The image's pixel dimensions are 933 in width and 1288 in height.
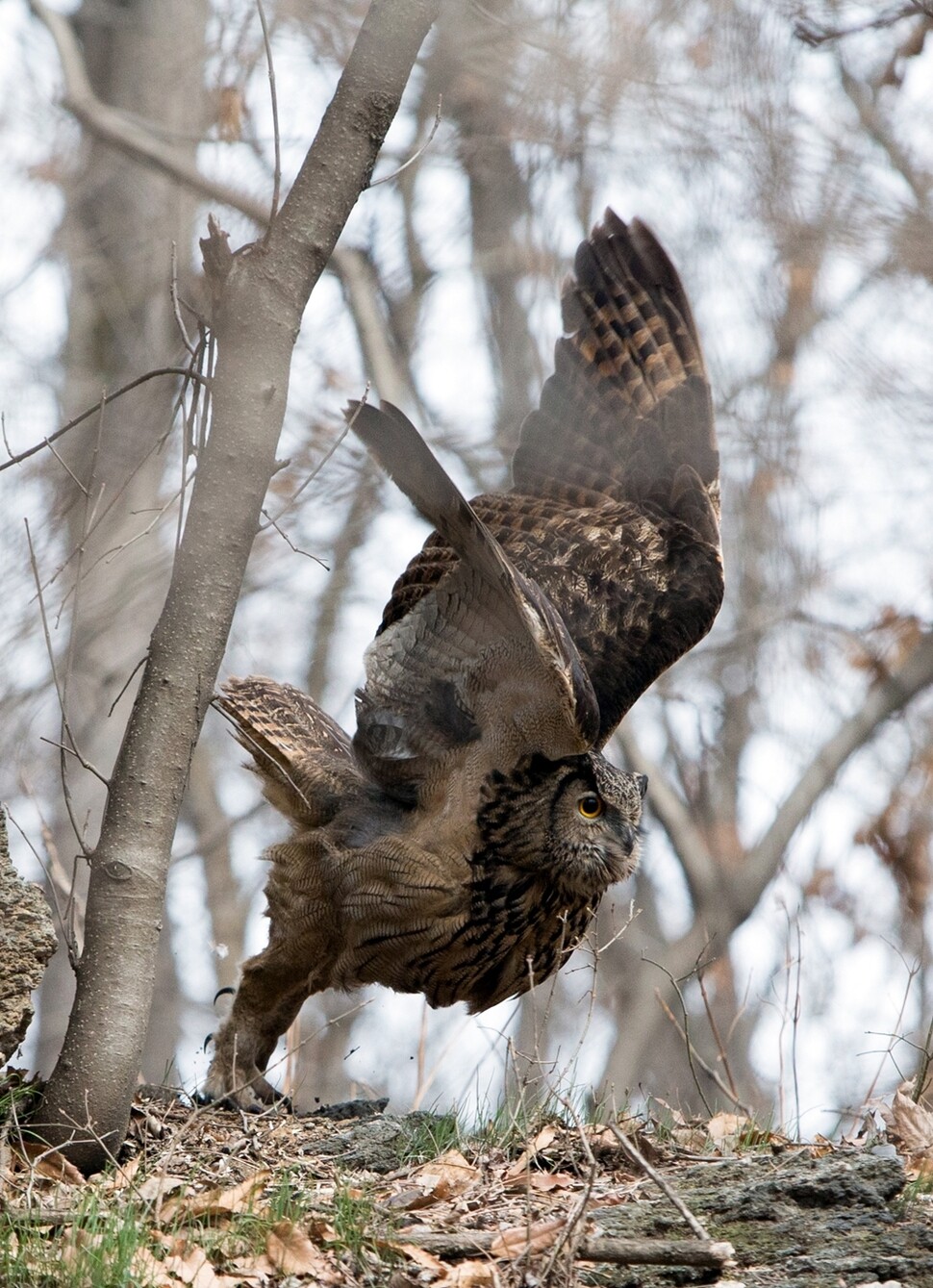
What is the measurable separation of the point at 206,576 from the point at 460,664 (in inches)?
47.4

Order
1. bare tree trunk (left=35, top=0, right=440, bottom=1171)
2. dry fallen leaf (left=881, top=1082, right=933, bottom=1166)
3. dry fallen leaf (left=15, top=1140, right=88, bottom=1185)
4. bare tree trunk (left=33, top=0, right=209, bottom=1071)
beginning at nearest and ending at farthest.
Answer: dry fallen leaf (left=15, top=1140, right=88, bottom=1185) → bare tree trunk (left=35, top=0, right=440, bottom=1171) → dry fallen leaf (left=881, top=1082, right=933, bottom=1166) → bare tree trunk (left=33, top=0, right=209, bottom=1071)

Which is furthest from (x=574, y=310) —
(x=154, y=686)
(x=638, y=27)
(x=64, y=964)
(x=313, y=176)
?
(x=64, y=964)

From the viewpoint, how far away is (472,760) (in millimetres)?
4469

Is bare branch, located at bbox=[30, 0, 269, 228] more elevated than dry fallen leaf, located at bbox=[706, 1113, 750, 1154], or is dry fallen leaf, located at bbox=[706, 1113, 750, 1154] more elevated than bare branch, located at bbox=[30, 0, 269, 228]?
bare branch, located at bbox=[30, 0, 269, 228]

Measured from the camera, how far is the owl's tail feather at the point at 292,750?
4723 millimetres

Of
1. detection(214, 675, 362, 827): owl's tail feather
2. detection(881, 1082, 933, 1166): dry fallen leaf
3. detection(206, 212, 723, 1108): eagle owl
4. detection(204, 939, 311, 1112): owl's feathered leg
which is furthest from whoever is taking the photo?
detection(214, 675, 362, 827): owl's tail feather

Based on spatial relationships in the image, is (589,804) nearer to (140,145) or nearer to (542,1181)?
(542,1181)

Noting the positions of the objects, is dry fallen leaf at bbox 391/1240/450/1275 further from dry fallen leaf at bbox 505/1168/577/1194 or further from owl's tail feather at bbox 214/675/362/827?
owl's tail feather at bbox 214/675/362/827

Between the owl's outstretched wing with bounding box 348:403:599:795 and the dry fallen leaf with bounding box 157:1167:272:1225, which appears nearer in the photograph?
the dry fallen leaf with bounding box 157:1167:272:1225

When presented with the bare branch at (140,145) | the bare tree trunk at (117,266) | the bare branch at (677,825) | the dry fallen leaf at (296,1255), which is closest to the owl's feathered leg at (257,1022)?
the dry fallen leaf at (296,1255)

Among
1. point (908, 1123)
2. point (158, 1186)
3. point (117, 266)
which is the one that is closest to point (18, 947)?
point (158, 1186)

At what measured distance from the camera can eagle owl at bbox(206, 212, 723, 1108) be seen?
14.1 ft

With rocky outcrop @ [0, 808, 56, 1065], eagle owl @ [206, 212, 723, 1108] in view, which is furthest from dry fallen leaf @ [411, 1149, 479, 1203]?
rocky outcrop @ [0, 808, 56, 1065]

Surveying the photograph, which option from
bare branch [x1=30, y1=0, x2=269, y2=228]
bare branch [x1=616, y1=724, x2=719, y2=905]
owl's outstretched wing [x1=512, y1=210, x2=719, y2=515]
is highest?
bare branch [x1=30, y1=0, x2=269, y2=228]
